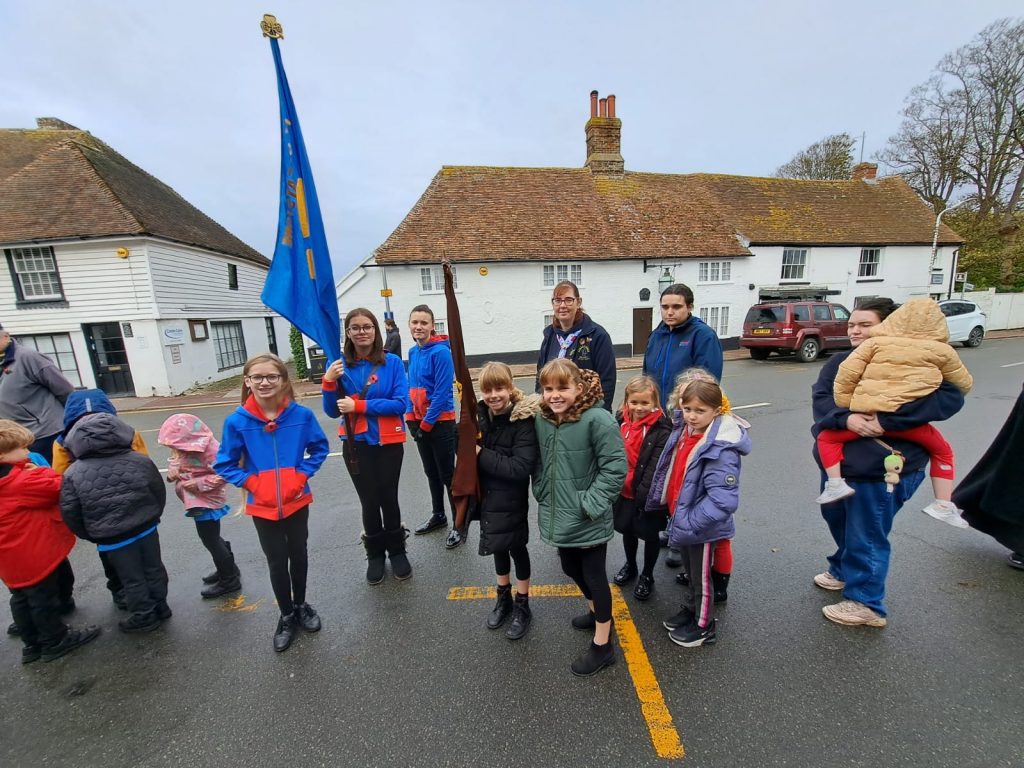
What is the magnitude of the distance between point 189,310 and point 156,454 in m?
9.20

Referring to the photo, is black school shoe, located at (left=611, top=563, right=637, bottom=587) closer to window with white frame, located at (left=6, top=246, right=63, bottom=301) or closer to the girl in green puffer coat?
the girl in green puffer coat

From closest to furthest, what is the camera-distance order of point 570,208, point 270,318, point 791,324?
1. point 791,324
2. point 570,208
3. point 270,318

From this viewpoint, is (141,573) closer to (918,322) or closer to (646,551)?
(646,551)

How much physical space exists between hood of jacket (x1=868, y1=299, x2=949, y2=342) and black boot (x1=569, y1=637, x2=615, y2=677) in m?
2.30

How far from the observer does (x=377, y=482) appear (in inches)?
127

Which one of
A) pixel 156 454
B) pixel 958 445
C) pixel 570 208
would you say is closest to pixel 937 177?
pixel 570 208

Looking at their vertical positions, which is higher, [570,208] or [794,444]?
[570,208]

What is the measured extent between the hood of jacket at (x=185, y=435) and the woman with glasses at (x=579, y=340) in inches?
96.1

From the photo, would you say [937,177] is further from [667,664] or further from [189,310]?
[189,310]

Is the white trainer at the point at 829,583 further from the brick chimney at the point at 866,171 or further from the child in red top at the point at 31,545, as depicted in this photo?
the brick chimney at the point at 866,171

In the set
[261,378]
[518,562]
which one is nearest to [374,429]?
[261,378]

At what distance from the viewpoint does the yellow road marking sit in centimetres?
197

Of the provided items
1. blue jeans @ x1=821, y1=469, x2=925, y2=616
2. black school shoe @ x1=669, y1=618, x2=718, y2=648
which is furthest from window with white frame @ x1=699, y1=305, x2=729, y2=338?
black school shoe @ x1=669, y1=618, x2=718, y2=648

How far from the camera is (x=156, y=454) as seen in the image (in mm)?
6938
